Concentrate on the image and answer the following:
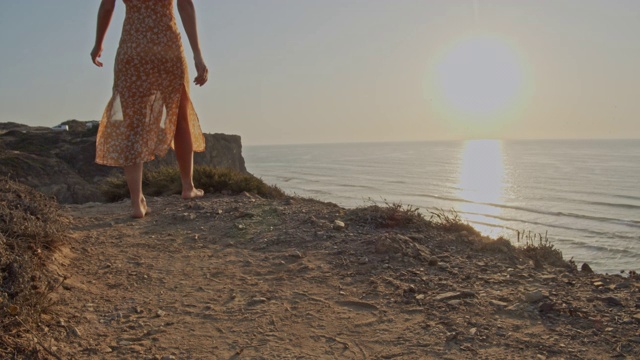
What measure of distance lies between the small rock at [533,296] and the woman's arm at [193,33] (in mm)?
3205

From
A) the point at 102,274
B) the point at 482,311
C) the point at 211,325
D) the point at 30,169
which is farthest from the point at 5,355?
the point at 30,169

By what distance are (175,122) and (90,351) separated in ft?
9.57

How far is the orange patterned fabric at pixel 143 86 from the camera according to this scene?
4.68m

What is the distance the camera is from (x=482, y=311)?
3.17m

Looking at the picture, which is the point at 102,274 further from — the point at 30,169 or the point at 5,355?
the point at 30,169

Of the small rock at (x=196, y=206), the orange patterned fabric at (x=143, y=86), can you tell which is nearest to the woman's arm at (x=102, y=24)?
the orange patterned fabric at (x=143, y=86)

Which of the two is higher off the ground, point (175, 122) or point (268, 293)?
point (175, 122)

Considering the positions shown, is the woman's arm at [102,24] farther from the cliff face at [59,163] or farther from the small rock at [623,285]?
the cliff face at [59,163]

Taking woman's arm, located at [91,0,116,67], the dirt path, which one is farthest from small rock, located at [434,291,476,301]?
woman's arm, located at [91,0,116,67]

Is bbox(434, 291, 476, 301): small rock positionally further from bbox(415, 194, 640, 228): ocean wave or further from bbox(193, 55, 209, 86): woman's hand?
bbox(415, 194, 640, 228): ocean wave

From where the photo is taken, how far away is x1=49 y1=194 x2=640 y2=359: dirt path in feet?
8.80

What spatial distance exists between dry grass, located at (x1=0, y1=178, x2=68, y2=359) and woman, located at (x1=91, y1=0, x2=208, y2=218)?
2.89 feet

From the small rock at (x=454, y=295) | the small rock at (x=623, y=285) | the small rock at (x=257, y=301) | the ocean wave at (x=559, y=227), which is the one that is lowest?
the ocean wave at (x=559, y=227)

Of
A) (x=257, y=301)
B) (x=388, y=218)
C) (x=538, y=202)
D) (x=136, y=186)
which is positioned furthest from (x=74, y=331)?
(x=538, y=202)
